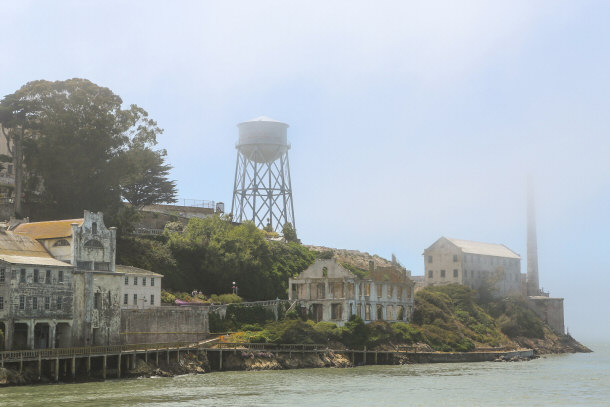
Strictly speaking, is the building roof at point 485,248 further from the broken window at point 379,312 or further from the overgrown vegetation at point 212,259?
the overgrown vegetation at point 212,259

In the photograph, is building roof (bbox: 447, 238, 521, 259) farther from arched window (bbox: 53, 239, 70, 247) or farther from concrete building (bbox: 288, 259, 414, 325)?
arched window (bbox: 53, 239, 70, 247)

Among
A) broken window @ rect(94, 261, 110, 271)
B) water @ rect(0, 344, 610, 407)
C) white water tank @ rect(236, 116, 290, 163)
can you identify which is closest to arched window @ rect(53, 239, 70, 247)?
broken window @ rect(94, 261, 110, 271)

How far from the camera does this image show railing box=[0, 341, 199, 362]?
202ft

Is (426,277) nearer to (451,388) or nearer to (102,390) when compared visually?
(451,388)

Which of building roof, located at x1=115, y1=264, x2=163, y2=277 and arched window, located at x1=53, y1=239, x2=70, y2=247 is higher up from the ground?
arched window, located at x1=53, y1=239, x2=70, y2=247

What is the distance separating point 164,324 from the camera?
78.2 m

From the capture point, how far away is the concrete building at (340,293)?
98000 mm

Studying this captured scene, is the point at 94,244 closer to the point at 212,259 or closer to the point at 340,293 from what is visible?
the point at 212,259

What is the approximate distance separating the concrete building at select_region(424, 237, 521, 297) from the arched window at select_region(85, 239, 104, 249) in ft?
232

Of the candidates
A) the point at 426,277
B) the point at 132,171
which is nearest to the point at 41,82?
the point at 132,171

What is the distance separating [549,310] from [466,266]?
56.2ft

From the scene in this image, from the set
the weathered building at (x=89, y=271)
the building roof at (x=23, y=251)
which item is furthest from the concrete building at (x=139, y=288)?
the building roof at (x=23, y=251)

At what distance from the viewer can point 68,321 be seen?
70.1 m

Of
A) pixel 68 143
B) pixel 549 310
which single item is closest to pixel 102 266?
pixel 68 143
